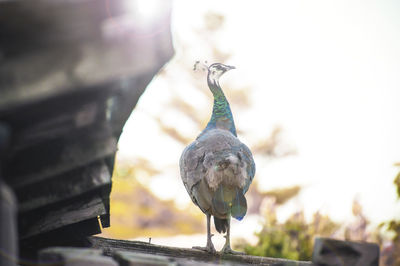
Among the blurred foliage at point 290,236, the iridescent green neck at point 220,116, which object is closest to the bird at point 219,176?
the iridescent green neck at point 220,116

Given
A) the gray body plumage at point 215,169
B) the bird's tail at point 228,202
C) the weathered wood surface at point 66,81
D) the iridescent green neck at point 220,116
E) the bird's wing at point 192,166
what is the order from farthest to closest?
the iridescent green neck at point 220,116, the bird's wing at point 192,166, the gray body plumage at point 215,169, the bird's tail at point 228,202, the weathered wood surface at point 66,81

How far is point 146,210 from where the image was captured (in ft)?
66.7

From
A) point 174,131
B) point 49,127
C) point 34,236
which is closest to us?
point 49,127

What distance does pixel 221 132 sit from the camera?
5348mm

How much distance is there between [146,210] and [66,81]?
18.8 m

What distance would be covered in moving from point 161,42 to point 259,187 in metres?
17.6

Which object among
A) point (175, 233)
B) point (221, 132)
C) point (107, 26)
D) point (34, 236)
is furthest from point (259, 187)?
point (107, 26)

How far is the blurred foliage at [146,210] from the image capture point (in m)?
20.0

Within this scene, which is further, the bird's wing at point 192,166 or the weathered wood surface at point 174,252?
the bird's wing at point 192,166

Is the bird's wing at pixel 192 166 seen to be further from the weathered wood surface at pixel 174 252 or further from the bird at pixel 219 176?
the weathered wood surface at pixel 174 252

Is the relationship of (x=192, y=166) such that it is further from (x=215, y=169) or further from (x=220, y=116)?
(x=220, y=116)

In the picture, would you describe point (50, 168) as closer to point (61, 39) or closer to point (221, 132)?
point (61, 39)

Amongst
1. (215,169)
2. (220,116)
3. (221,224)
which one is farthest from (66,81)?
(220,116)

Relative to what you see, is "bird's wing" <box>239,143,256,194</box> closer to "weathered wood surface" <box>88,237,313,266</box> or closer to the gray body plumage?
the gray body plumage
